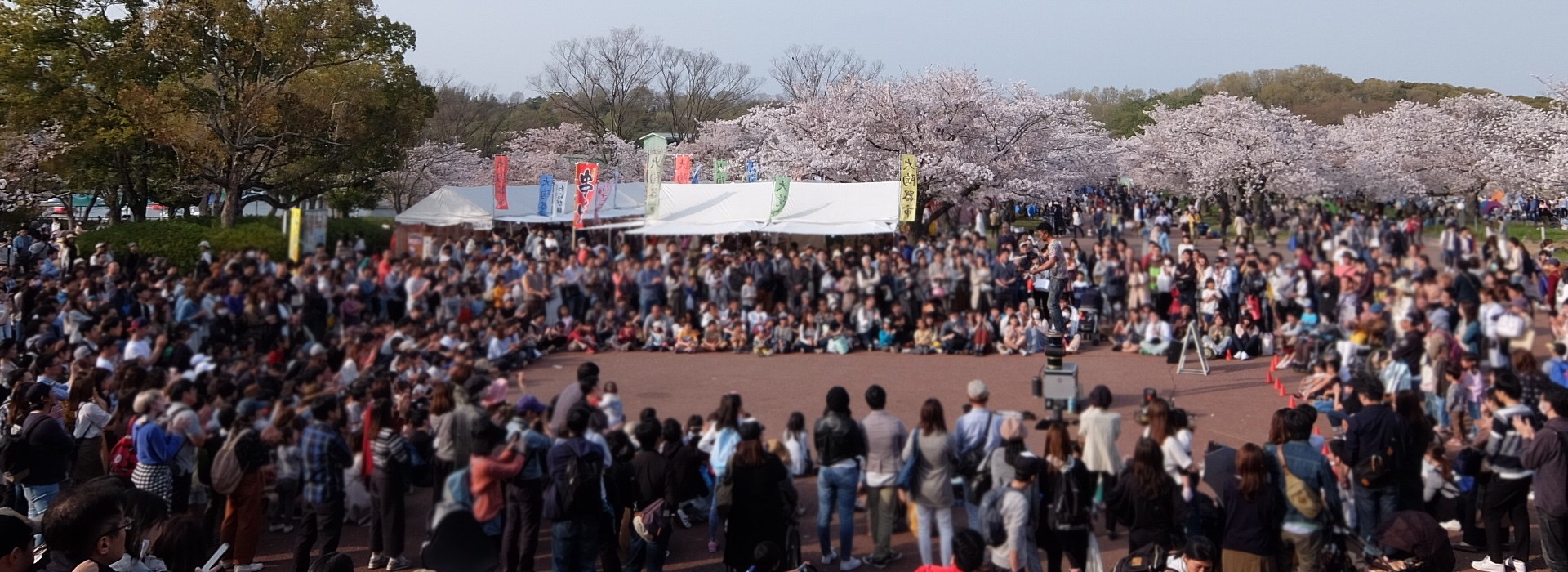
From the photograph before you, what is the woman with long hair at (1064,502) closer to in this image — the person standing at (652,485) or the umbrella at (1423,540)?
the umbrella at (1423,540)

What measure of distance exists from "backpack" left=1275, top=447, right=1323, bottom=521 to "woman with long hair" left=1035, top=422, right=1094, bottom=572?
40.7 inches

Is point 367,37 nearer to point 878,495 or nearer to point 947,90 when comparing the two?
point 947,90

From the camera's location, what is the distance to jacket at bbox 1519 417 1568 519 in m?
6.00

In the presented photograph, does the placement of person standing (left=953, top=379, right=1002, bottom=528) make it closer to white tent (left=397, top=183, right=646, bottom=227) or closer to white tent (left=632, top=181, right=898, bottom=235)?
white tent (left=632, top=181, right=898, bottom=235)

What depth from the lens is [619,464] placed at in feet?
21.4

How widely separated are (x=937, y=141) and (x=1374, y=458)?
76.0 feet

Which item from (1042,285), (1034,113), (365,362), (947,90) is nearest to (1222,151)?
(1034,113)

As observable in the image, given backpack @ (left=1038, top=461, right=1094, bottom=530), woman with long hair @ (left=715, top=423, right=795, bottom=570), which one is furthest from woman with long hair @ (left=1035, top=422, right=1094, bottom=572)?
woman with long hair @ (left=715, top=423, right=795, bottom=570)

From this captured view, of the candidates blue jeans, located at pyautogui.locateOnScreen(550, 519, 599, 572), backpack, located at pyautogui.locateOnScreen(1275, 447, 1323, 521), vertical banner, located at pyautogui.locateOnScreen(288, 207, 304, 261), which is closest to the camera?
backpack, located at pyautogui.locateOnScreen(1275, 447, 1323, 521)

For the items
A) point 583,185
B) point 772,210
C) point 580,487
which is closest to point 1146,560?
point 580,487

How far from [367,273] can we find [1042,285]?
958 centimetres

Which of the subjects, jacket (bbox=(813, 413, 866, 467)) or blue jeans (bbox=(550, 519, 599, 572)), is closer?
blue jeans (bbox=(550, 519, 599, 572))

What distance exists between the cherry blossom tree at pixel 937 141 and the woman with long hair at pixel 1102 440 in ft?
71.2

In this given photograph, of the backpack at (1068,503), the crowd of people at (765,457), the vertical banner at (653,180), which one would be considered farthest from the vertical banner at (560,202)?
the backpack at (1068,503)
